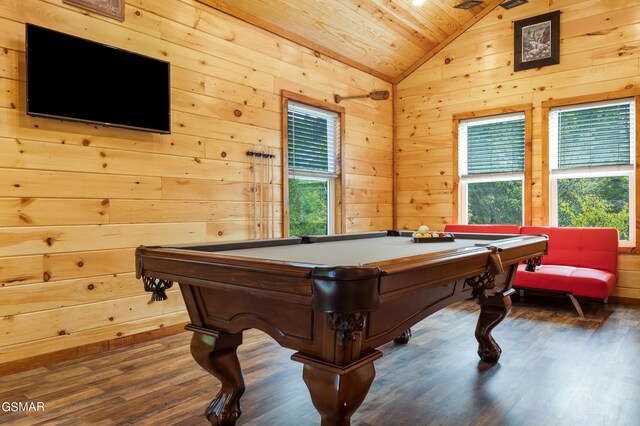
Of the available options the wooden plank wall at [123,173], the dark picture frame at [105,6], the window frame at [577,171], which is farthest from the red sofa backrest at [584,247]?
the dark picture frame at [105,6]

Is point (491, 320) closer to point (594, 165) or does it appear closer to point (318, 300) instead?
point (318, 300)

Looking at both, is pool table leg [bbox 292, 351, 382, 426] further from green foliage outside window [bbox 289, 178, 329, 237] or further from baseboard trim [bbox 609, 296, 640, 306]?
baseboard trim [bbox 609, 296, 640, 306]

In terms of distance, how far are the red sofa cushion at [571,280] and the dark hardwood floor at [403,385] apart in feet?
1.64

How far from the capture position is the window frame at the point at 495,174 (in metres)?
5.01

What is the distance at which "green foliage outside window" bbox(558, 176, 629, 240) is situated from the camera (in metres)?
4.57

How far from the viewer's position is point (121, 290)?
3.22 meters

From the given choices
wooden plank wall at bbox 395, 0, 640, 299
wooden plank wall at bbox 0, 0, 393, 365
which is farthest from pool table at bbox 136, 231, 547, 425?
wooden plank wall at bbox 395, 0, 640, 299

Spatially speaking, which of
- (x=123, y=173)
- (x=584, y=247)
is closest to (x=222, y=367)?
(x=123, y=173)

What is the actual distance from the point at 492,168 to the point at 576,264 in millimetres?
Result: 1450

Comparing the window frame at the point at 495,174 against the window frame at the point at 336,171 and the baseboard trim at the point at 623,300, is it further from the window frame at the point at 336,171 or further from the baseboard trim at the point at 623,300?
the window frame at the point at 336,171

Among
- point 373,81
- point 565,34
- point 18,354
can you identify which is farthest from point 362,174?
point 18,354

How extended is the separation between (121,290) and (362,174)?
125 inches

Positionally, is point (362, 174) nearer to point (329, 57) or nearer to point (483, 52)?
point (329, 57)

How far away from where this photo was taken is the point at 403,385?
2.49 m
